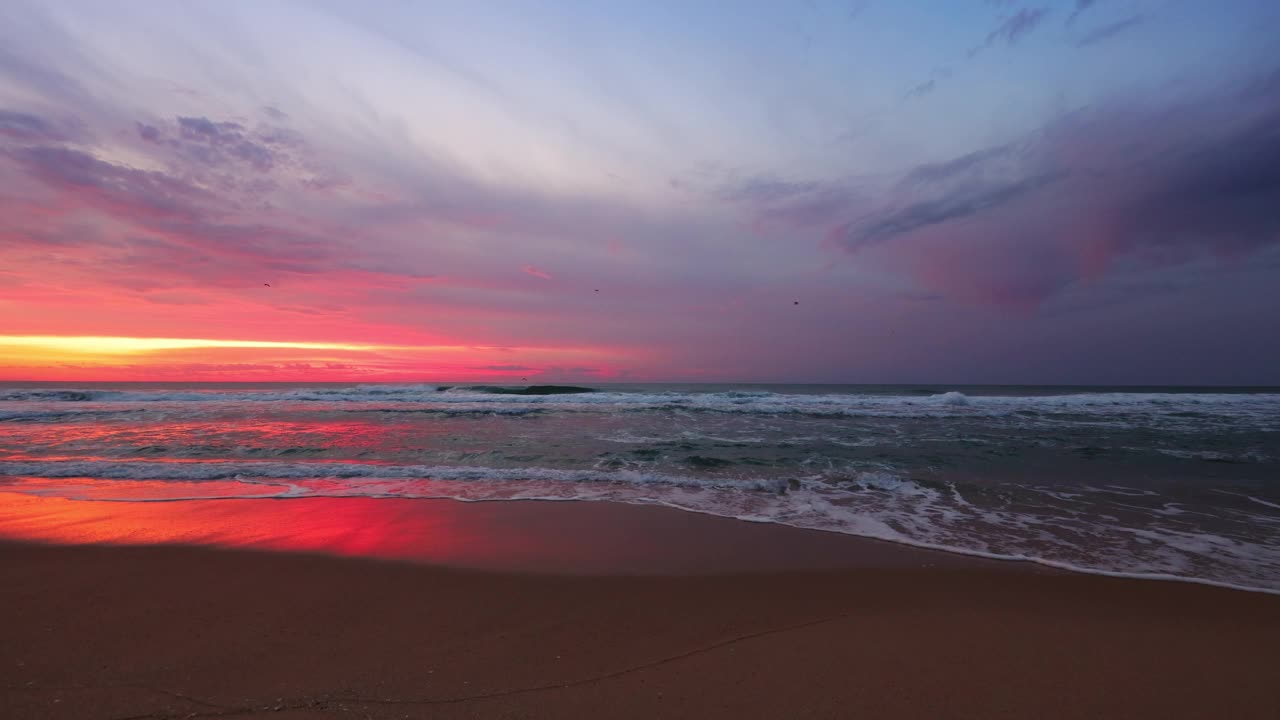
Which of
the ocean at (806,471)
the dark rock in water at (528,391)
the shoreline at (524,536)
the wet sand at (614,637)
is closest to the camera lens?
the wet sand at (614,637)

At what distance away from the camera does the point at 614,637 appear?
347cm

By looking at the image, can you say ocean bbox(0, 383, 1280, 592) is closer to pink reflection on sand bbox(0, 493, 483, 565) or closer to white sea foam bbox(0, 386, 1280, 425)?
pink reflection on sand bbox(0, 493, 483, 565)

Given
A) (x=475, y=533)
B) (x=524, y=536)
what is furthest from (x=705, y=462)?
(x=475, y=533)

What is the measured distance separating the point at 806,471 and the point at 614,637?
23.2 ft

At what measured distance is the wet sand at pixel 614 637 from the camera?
8.86ft

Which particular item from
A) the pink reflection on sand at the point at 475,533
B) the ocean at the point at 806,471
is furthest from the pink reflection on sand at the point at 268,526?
the ocean at the point at 806,471

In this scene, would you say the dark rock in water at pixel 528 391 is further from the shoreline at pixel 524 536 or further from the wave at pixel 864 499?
the shoreline at pixel 524 536

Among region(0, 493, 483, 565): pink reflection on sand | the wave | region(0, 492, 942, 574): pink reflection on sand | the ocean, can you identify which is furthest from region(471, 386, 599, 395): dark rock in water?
region(0, 492, 942, 574): pink reflection on sand

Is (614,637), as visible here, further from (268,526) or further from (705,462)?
(705,462)

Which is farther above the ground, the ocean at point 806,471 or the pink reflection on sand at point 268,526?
the ocean at point 806,471

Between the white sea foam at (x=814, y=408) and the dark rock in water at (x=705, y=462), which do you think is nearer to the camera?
the dark rock in water at (x=705, y=462)

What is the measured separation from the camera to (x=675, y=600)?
409 cm

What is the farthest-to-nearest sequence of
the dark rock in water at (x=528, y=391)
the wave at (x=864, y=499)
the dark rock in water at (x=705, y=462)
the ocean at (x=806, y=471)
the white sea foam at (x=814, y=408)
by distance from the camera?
the dark rock in water at (x=528, y=391) < the white sea foam at (x=814, y=408) < the dark rock in water at (x=705, y=462) < the ocean at (x=806, y=471) < the wave at (x=864, y=499)

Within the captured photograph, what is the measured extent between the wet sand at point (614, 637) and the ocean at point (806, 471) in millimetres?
1343
